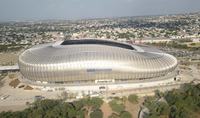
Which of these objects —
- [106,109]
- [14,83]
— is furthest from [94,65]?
[14,83]

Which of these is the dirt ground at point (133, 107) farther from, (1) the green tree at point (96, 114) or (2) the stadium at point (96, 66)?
(2) the stadium at point (96, 66)

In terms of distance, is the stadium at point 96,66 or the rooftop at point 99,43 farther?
the rooftop at point 99,43

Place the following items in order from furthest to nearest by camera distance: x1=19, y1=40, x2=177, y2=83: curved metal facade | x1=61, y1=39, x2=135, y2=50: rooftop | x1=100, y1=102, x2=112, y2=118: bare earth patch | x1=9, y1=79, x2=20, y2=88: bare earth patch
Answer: x1=61, y1=39, x2=135, y2=50: rooftop, x1=9, y1=79, x2=20, y2=88: bare earth patch, x1=19, y1=40, x2=177, y2=83: curved metal facade, x1=100, y1=102, x2=112, y2=118: bare earth patch

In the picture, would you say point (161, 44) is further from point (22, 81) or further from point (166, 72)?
point (22, 81)

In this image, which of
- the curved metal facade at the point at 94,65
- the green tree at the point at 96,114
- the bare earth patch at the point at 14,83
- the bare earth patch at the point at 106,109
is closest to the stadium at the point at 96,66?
the curved metal facade at the point at 94,65

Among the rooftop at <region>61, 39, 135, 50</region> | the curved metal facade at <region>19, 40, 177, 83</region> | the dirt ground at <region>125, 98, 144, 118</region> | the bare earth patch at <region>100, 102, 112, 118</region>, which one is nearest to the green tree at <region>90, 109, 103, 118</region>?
the bare earth patch at <region>100, 102, 112, 118</region>

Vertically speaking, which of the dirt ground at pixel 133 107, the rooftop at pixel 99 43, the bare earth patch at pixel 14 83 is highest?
the rooftop at pixel 99 43

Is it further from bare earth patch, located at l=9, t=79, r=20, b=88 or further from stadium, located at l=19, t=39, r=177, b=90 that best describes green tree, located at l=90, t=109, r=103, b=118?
bare earth patch, located at l=9, t=79, r=20, b=88
